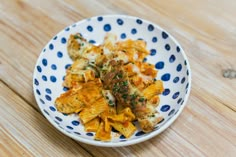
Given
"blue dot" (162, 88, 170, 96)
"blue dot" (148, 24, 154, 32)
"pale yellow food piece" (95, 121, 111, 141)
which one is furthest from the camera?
"blue dot" (148, 24, 154, 32)

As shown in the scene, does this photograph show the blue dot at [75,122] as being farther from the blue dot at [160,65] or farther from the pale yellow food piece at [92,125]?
the blue dot at [160,65]

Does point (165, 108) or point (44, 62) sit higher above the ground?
point (44, 62)

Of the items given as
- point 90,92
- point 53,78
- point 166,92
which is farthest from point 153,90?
point 53,78

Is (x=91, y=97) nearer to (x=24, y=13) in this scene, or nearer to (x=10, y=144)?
(x=10, y=144)

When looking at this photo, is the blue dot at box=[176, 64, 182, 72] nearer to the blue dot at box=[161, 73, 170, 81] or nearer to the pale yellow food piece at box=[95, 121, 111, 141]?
the blue dot at box=[161, 73, 170, 81]

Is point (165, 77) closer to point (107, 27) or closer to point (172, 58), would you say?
point (172, 58)

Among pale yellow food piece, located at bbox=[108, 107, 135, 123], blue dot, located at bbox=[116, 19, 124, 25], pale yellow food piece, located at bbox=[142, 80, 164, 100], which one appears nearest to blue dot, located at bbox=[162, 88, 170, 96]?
pale yellow food piece, located at bbox=[142, 80, 164, 100]
